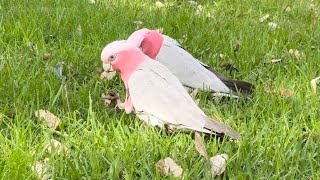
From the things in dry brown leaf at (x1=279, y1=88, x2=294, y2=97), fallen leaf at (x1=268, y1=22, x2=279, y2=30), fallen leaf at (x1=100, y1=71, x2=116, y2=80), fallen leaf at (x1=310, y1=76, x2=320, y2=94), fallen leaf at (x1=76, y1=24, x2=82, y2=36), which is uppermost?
fallen leaf at (x1=310, y1=76, x2=320, y2=94)

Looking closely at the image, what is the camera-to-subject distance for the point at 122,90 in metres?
2.78

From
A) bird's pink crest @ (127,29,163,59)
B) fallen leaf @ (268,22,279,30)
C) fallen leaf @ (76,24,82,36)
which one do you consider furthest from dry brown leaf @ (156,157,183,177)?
fallen leaf @ (268,22,279,30)

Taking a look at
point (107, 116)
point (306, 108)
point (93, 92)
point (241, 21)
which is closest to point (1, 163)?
point (107, 116)

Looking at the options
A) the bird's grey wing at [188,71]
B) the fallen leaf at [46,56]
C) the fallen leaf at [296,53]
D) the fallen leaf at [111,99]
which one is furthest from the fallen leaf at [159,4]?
the fallen leaf at [111,99]

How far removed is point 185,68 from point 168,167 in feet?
2.44

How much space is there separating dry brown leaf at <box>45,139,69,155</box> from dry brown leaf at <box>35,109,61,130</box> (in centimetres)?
19

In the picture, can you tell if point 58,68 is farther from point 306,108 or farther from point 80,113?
point 306,108

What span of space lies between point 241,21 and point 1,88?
2004mm

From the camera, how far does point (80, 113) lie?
2465 mm

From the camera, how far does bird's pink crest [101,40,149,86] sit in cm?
232

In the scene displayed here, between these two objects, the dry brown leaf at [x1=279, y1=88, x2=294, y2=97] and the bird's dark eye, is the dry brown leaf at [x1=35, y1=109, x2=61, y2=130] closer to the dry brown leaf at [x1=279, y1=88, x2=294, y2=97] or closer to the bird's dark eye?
the bird's dark eye

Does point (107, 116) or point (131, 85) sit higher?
point (131, 85)

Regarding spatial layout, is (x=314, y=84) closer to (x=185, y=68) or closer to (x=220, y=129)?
(x=185, y=68)

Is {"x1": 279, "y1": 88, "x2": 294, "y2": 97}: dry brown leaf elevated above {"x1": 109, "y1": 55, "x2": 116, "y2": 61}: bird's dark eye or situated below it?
below
